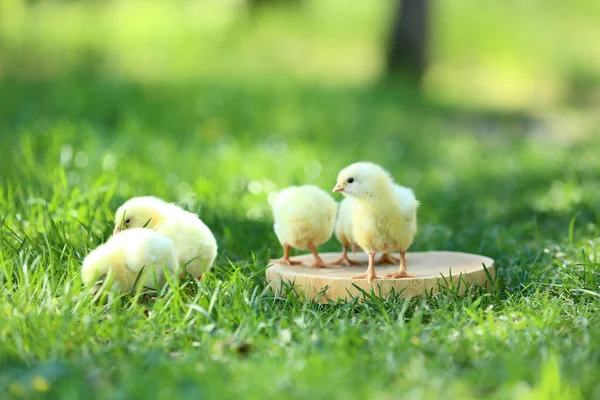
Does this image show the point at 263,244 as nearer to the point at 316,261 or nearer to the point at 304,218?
the point at 316,261

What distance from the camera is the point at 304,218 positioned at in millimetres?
4363

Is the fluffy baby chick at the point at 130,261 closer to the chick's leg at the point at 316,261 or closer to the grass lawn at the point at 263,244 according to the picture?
the grass lawn at the point at 263,244

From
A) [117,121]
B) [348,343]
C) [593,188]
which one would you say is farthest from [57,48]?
[348,343]

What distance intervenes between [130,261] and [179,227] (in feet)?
1.45

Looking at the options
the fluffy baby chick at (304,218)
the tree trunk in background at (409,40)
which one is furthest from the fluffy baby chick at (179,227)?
the tree trunk in background at (409,40)

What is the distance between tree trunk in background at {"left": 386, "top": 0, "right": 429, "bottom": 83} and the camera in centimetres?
1388

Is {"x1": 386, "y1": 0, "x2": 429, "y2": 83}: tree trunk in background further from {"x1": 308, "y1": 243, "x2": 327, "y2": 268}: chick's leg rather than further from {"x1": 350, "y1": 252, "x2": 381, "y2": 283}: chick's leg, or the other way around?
{"x1": 350, "y1": 252, "x2": 381, "y2": 283}: chick's leg

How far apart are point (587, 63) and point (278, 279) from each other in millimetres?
15686

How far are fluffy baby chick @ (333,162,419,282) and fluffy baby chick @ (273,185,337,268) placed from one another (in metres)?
0.24

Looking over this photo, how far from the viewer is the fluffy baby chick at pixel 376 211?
4.07 metres

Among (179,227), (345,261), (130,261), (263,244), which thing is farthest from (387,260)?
(130,261)

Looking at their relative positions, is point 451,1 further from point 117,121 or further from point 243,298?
point 243,298

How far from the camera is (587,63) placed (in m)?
18.2

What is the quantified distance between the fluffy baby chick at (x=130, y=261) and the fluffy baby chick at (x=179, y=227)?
0.69 feet
